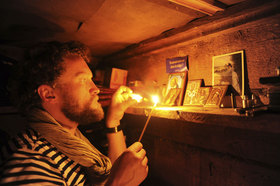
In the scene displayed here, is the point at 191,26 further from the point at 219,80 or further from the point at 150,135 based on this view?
the point at 150,135

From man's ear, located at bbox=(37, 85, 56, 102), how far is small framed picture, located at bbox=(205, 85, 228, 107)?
59.7 inches

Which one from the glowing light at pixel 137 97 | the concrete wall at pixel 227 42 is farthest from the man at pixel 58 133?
the concrete wall at pixel 227 42

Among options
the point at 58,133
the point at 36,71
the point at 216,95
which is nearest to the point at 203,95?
the point at 216,95

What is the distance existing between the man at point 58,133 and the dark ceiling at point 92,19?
1.04 ft

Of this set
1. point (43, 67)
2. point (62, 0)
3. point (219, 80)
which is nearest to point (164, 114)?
point (219, 80)

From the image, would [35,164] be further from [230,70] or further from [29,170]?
[230,70]

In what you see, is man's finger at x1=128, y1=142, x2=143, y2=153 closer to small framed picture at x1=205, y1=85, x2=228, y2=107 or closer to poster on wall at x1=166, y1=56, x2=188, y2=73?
small framed picture at x1=205, y1=85, x2=228, y2=107

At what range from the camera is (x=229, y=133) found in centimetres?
159

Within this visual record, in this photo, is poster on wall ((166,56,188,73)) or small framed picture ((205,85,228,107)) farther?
poster on wall ((166,56,188,73))

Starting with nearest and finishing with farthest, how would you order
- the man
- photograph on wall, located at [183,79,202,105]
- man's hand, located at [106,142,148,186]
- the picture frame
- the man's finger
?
the man → man's hand, located at [106,142,148,186] → the man's finger → photograph on wall, located at [183,79,202,105] → the picture frame

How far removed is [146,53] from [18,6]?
5.22 ft

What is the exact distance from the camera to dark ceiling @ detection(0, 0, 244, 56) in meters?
1.40

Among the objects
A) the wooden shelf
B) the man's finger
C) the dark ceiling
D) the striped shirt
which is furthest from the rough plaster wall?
the striped shirt

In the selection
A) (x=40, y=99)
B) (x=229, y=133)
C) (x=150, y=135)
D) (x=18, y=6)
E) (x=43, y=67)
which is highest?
(x=18, y=6)
